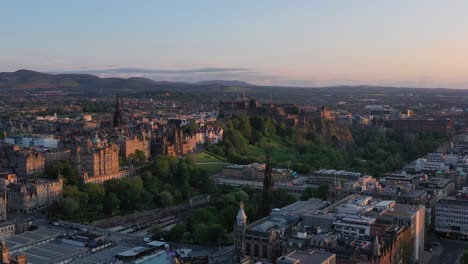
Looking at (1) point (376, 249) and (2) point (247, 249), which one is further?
(2) point (247, 249)

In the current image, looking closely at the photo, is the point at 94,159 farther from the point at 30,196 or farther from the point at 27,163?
the point at 30,196

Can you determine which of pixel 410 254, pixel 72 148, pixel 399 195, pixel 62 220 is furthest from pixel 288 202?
pixel 72 148

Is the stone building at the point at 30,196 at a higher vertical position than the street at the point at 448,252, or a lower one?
higher

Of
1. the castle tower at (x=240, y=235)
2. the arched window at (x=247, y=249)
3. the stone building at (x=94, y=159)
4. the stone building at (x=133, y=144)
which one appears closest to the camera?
the arched window at (x=247, y=249)

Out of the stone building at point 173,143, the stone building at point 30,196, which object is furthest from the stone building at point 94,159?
the stone building at point 173,143

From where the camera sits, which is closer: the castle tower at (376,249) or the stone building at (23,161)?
the castle tower at (376,249)

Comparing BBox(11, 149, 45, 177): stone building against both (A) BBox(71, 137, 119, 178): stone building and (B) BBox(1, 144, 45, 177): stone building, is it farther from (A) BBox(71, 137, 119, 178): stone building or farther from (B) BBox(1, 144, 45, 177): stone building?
(A) BBox(71, 137, 119, 178): stone building

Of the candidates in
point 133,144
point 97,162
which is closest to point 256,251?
point 97,162

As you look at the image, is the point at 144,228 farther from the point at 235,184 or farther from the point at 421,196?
the point at 421,196

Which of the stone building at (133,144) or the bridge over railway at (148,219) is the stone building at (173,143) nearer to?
the stone building at (133,144)
